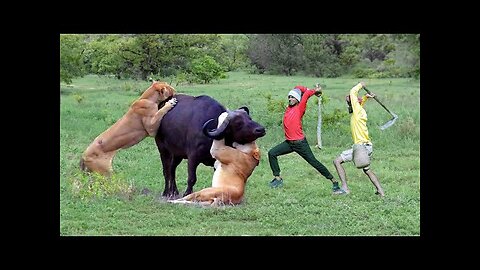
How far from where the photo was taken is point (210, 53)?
1316 centimetres

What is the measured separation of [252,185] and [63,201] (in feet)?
7.98

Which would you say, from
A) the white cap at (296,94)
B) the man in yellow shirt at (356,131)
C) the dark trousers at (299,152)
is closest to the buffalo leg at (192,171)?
the dark trousers at (299,152)

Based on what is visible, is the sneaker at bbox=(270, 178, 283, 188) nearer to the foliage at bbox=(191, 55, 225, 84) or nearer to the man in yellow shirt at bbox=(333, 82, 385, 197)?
the man in yellow shirt at bbox=(333, 82, 385, 197)

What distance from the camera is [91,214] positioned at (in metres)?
11.7

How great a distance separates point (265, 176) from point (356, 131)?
1.39m

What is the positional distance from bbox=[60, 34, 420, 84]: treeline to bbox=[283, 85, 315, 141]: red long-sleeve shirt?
54.3 inches

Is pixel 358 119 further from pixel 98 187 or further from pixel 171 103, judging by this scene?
pixel 98 187

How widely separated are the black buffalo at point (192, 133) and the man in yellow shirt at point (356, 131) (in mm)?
1230

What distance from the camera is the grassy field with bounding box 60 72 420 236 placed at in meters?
11.5

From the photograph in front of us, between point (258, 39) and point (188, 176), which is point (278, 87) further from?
point (188, 176)

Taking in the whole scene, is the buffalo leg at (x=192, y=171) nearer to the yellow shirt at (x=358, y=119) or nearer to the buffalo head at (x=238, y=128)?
the buffalo head at (x=238, y=128)

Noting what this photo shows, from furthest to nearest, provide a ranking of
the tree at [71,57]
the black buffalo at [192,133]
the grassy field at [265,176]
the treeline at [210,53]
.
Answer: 1. the treeline at [210,53]
2. the tree at [71,57]
3. the black buffalo at [192,133]
4. the grassy field at [265,176]

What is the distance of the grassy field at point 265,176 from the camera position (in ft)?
37.6

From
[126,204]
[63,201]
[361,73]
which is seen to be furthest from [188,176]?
[361,73]
